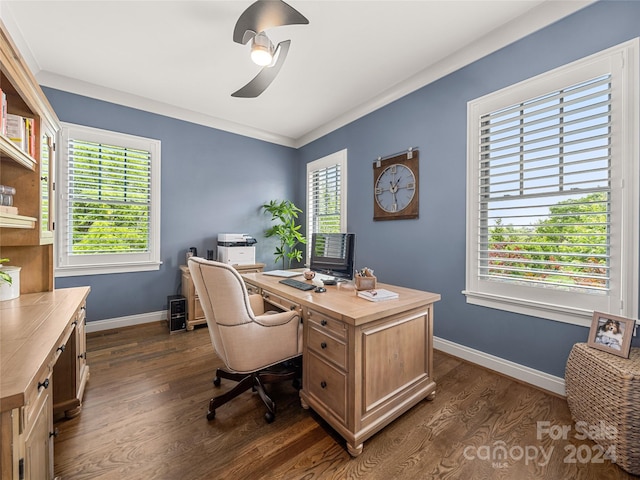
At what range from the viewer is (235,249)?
11.7 ft

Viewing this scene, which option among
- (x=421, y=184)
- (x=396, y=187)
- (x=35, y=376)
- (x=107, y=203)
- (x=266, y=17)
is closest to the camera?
(x=35, y=376)

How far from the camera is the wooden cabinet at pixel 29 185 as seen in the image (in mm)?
1473

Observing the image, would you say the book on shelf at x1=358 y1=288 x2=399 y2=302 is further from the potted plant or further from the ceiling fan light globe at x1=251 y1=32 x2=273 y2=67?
the potted plant

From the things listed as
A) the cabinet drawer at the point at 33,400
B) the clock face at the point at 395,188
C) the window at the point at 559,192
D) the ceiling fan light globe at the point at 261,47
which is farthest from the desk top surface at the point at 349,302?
the ceiling fan light globe at the point at 261,47

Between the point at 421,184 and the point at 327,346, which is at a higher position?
the point at 421,184

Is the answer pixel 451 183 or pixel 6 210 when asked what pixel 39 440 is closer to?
pixel 6 210

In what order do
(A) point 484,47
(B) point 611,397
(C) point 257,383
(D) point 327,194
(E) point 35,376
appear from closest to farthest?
(E) point 35,376, (B) point 611,397, (C) point 257,383, (A) point 484,47, (D) point 327,194

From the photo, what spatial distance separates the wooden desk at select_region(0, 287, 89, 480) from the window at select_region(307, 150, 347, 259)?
2.71m

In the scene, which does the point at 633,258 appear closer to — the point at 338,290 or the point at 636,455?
the point at 636,455

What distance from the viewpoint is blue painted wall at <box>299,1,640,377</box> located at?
6.17 feet

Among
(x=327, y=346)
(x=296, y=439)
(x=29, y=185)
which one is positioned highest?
(x=29, y=185)

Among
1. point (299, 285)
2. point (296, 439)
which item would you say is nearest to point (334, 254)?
point (299, 285)

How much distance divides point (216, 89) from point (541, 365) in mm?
4117

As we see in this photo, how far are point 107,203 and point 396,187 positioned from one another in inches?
135
